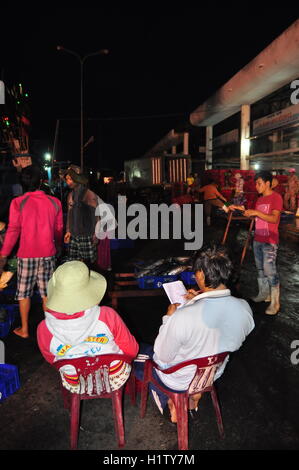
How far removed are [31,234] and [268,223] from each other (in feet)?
10.6

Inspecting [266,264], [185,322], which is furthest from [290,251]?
[185,322]

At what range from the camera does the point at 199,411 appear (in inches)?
119

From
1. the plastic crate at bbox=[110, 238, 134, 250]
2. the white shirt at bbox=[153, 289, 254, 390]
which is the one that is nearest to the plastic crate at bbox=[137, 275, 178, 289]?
the white shirt at bbox=[153, 289, 254, 390]

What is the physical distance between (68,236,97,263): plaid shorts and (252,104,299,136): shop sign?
33.1 feet

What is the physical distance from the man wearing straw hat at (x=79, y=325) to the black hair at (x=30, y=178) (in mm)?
2045

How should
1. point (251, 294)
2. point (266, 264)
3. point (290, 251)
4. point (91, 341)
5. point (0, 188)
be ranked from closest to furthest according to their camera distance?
point (91, 341), point (266, 264), point (251, 294), point (290, 251), point (0, 188)

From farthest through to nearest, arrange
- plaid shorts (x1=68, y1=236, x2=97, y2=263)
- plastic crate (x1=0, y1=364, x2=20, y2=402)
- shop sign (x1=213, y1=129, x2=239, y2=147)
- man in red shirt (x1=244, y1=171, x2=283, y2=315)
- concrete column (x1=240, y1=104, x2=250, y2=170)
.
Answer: shop sign (x1=213, y1=129, x2=239, y2=147) < concrete column (x1=240, y1=104, x2=250, y2=170) < plaid shorts (x1=68, y1=236, x2=97, y2=263) < man in red shirt (x1=244, y1=171, x2=283, y2=315) < plastic crate (x1=0, y1=364, x2=20, y2=402)

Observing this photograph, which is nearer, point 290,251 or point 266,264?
point 266,264

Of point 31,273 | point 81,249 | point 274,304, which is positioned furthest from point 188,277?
point 31,273

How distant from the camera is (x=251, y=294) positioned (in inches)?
237

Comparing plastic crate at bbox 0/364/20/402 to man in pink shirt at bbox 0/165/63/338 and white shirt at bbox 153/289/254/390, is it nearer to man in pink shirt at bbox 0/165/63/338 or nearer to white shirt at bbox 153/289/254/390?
man in pink shirt at bbox 0/165/63/338

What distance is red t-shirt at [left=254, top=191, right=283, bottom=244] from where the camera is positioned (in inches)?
190

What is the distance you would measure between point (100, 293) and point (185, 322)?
2.02 feet
